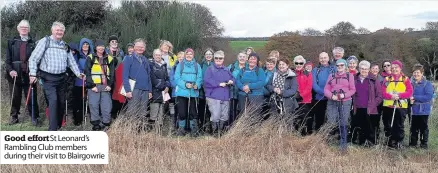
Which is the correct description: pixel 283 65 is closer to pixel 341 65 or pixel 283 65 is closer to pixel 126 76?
pixel 341 65

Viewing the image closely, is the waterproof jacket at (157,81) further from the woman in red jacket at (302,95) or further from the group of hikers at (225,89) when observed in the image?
the woman in red jacket at (302,95)

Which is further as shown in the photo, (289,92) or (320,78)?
(320,78)

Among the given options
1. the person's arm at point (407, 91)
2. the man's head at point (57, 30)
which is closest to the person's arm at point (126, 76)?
the man's head at point (57, 30)

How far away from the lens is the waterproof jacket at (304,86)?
31.8 feet

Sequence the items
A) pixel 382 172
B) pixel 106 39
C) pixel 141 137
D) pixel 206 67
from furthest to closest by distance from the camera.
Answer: pixel 106 39 → pixel 206 67 → pixel 141 137 → pixel 382 172

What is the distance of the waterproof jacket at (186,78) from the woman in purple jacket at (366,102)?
10.1 feet

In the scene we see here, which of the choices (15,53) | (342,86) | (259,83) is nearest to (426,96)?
(342,86)

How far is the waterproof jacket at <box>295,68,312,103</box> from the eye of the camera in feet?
31.8

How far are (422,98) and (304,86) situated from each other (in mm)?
2270

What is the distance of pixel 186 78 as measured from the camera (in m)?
9.75

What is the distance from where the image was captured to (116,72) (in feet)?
33.1

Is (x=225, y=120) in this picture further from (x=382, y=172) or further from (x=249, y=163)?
(x=382, y=172)

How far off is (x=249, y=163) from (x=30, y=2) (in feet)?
33.1

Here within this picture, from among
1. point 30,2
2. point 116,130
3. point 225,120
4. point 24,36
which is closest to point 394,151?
point 225,120
